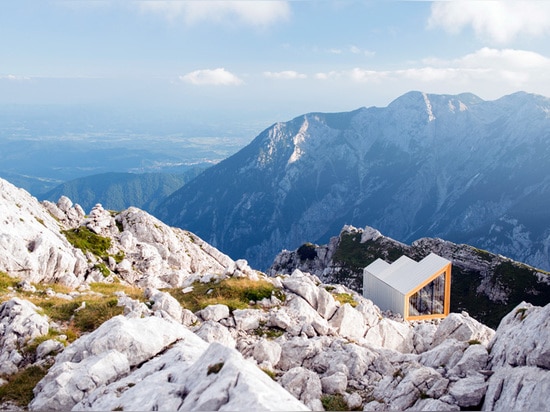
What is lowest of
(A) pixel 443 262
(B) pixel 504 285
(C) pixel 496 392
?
(B) pixel 504 285

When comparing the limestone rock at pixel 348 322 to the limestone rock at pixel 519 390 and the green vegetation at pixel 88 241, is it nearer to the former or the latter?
the limestone rock at pixel 519 390

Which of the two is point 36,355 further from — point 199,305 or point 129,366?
point 199,305

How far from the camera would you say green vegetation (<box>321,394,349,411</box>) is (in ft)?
53.4

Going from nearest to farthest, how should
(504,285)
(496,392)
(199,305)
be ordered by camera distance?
(496,392), (199,305), (504,285)

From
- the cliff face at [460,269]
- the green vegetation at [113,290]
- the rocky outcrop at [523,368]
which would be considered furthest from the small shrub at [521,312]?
the cliff face at [460,269]

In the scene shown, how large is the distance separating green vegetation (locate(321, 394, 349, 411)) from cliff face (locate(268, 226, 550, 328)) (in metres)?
65.2

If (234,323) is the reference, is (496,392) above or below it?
above

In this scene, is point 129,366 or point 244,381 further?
point 129,366

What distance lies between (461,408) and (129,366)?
1212cm

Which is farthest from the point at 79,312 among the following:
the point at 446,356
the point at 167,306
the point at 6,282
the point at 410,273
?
the point at 410,273

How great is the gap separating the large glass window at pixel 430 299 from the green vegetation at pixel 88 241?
33550 millimetres

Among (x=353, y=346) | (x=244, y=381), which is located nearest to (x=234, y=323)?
(x=353, y=346)

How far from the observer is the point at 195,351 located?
1611 cm

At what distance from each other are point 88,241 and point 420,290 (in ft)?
121
